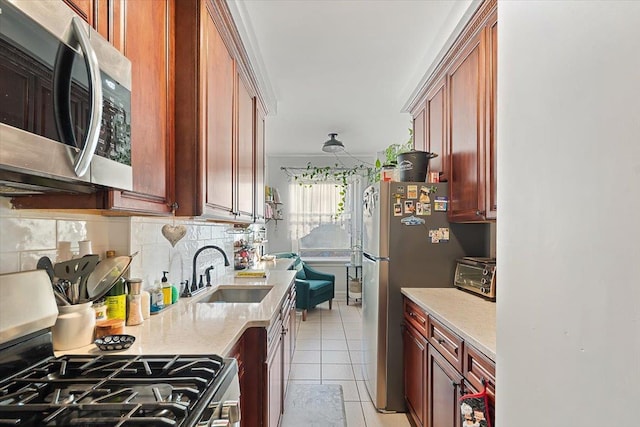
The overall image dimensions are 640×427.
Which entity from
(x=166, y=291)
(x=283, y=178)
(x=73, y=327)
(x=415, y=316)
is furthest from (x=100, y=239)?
(x=283, y=178)

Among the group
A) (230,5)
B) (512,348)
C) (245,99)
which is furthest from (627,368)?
(245,99)

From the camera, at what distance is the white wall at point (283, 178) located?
6.37 metres

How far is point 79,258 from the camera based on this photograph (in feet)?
4.20

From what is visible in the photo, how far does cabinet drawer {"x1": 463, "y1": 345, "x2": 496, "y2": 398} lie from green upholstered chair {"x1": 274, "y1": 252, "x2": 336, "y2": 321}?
3372mm

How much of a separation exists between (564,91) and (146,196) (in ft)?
4.09

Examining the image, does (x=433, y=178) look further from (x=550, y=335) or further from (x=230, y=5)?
(x=550, y=335)

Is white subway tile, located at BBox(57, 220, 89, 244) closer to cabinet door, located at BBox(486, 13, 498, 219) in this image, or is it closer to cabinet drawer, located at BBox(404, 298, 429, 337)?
cabinet drawer, located at BBox(404, 298, 429, 337)

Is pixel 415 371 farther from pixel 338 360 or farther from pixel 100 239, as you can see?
pixel 100 239

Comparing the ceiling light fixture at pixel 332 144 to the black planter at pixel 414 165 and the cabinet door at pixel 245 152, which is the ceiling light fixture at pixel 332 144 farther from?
the black planter at pixel 414 165

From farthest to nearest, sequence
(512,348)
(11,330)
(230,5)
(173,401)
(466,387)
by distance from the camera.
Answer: (230,5), (466,387), (11,330), (173,401), (512,348)

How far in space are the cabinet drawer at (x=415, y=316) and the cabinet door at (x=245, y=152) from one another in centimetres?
128

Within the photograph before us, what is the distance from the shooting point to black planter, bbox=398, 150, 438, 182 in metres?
2.66

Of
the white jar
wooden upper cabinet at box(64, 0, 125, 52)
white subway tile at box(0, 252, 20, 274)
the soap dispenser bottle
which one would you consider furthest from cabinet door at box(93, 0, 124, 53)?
the soap dispenser bottle

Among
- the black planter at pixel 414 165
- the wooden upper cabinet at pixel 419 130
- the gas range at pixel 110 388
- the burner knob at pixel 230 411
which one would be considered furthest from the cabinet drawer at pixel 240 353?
the wooden upper cabinet at pixel 419 130
